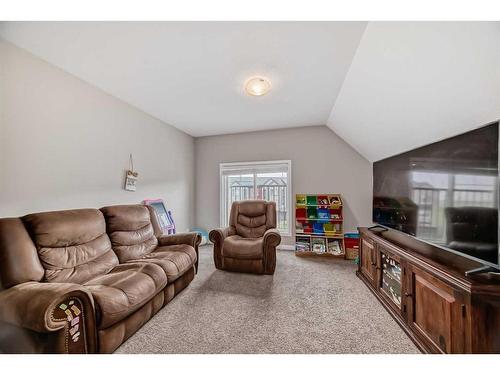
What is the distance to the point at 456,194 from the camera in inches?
53.0

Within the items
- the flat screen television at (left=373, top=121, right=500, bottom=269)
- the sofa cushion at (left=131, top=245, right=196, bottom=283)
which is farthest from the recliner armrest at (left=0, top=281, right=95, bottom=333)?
the flat screen television at (left=373, top=121, right=500, bottom=269)

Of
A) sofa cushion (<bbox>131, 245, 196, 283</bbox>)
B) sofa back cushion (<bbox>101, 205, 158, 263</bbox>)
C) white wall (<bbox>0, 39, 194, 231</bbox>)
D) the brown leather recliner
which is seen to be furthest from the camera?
the brown leather recliner

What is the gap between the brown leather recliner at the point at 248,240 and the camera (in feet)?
8.48

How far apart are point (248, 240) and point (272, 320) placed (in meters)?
1.24

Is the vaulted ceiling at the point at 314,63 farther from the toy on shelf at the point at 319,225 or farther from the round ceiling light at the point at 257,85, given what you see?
the toy on shelf at the point at 319,225

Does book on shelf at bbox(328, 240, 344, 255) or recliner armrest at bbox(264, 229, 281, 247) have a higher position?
recliner armrest at bbox(264, 229, 281, 247)

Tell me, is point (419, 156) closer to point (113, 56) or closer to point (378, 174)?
point (378, 174)

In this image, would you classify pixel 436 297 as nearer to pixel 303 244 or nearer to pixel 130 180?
pixel 303 244

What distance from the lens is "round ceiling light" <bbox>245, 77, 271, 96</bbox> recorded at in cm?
214

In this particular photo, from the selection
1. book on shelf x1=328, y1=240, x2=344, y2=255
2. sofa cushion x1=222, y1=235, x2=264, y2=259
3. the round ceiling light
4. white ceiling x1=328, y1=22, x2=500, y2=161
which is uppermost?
the round ceiling light

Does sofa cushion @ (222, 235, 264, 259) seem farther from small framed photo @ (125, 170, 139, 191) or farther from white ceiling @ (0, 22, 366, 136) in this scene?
white ceiling @ (0, 22, 366, 136)

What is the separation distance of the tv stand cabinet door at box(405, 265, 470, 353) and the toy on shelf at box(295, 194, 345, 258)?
1838 mm

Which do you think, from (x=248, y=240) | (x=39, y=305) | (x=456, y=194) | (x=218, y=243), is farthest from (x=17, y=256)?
(x=456, y=194)
